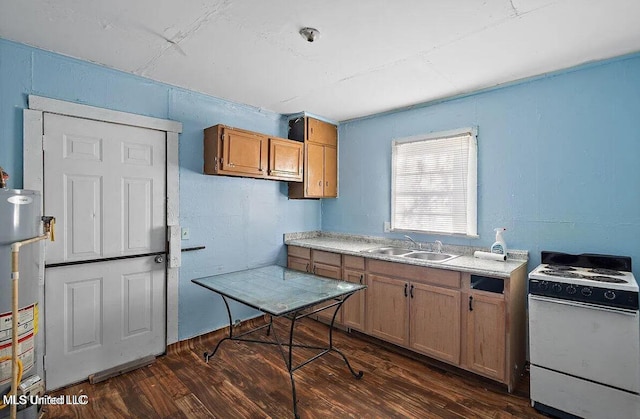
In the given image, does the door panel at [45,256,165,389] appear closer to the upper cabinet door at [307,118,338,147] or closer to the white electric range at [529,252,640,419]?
the upper cabinet door at [307,118,338,147]

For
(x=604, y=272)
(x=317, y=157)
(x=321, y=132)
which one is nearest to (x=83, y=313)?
(x=317, y=157)

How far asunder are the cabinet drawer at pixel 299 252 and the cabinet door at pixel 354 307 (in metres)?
0.59

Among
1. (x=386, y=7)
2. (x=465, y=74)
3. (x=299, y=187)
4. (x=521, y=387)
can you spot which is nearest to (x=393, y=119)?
(x=465, y=74)

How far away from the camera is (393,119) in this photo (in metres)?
3.71

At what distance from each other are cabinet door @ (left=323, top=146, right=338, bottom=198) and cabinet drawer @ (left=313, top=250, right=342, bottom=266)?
0.85 metres

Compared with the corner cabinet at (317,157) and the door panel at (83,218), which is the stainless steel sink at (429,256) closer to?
the corner cabinet at (317,157)

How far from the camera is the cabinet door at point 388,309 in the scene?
291 cm

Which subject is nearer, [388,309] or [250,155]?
[388,309]

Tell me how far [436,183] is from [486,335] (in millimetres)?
1563

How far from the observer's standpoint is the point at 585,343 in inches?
77.8

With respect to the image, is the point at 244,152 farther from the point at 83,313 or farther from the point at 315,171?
the point at 83,313

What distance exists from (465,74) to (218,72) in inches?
83.4

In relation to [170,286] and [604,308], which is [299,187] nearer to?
[170,286]

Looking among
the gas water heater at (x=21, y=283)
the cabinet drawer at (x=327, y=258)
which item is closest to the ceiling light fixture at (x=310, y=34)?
the gas water heater at (x=21, y=283)
